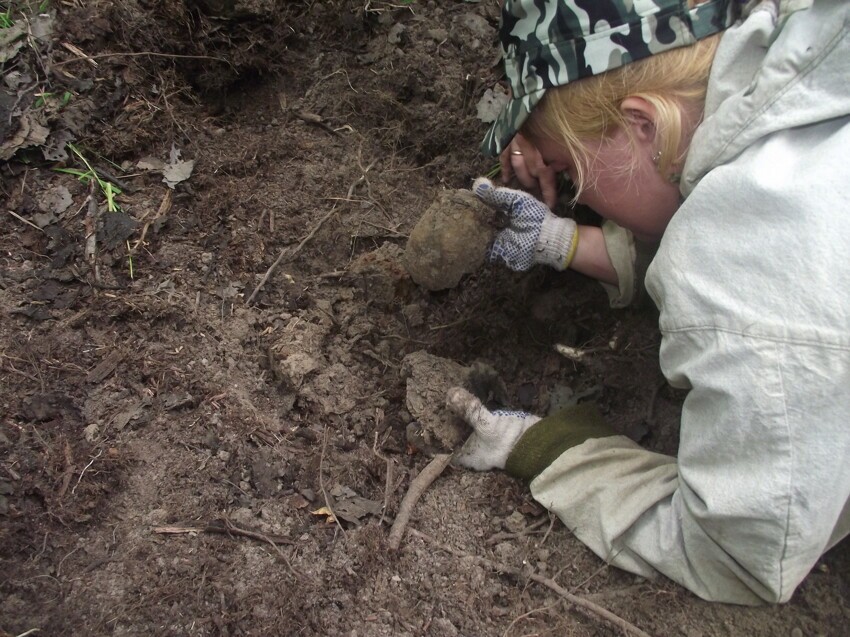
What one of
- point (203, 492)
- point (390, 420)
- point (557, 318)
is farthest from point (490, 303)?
point (203, 492)

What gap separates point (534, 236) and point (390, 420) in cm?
70

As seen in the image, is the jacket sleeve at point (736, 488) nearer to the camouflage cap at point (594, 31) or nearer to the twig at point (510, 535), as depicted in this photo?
the twig at point (510, 535)

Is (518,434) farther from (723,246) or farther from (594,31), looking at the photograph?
(594,31)

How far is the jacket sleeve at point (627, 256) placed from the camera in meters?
1.99

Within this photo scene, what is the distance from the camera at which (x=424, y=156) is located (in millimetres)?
2299

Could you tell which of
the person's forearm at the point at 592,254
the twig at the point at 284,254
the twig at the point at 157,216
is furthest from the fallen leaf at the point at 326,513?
the person's forearm at the point at 592,254

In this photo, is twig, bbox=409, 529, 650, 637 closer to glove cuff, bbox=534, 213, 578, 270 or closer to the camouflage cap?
glove cuff, bbox=534, 213, 578, 270

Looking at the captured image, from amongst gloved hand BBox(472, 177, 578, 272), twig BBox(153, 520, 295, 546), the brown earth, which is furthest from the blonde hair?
twig BBox(153, 520, 295, 546)

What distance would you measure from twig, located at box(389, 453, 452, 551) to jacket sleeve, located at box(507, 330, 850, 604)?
0.33m

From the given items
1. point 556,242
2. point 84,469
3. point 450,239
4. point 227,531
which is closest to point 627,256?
point 556,242

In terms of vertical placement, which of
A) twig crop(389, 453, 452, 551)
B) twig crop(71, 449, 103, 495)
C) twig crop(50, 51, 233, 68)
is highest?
twig crop(50, 51, 233, 68)

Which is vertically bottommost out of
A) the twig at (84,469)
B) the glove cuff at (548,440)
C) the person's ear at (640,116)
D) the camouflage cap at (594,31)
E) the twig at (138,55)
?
the glove cuff at (548,440)

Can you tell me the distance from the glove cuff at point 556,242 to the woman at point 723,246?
0.31 metres

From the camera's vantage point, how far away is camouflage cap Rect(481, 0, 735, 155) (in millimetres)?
1354
